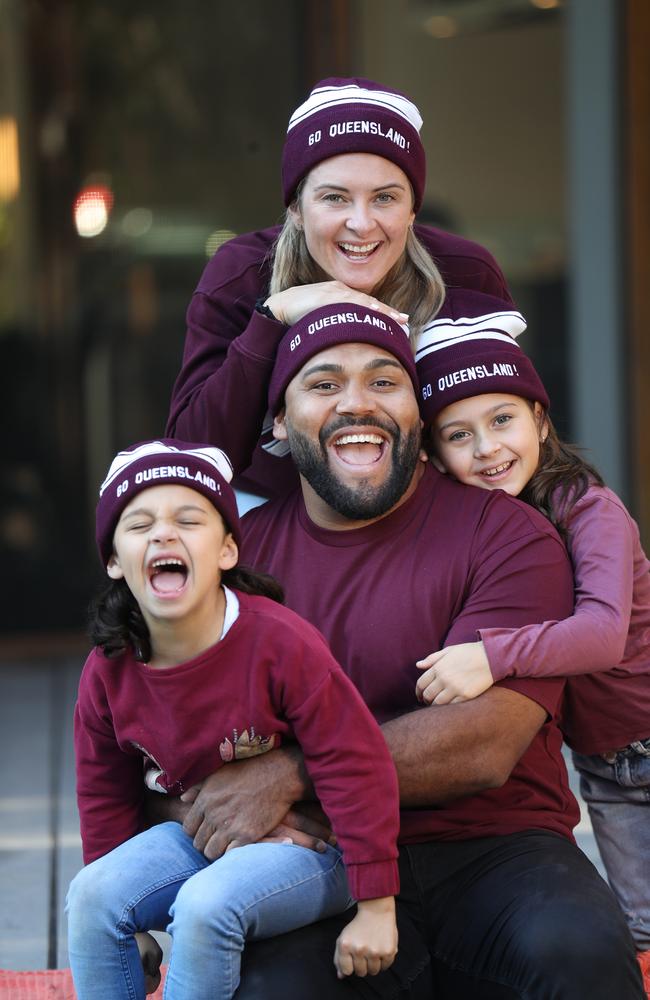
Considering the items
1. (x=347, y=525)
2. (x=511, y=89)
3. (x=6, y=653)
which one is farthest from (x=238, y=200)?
(x=347, y=525)

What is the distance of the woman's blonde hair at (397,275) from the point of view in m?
3.19

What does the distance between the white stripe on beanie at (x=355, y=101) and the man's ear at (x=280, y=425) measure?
653 millimetres

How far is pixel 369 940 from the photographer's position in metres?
2.53

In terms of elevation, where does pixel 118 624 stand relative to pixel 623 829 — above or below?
above

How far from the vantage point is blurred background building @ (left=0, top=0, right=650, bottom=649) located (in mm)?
6391

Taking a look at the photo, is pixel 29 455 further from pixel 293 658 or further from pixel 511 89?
pixel 293 658

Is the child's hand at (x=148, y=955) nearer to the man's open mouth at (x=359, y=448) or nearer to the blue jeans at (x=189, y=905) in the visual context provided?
the blue jeans at (x=189, y=905)

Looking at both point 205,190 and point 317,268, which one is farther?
point 205,190

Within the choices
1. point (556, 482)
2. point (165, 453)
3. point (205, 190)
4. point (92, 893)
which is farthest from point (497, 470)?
point (205, 190)

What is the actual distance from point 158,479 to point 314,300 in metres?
0.64

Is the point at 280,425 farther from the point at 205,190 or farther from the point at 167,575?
the point at 205,190

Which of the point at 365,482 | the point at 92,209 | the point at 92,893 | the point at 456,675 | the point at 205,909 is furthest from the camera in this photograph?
the point at 92,209

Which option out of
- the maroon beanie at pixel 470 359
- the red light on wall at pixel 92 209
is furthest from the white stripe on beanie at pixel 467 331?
the red light on wall at pixel 92 209

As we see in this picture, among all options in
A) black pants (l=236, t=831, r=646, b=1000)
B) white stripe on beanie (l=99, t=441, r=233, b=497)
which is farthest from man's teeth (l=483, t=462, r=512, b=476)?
black pants (l=236, t=831, r=646, b=1000)
